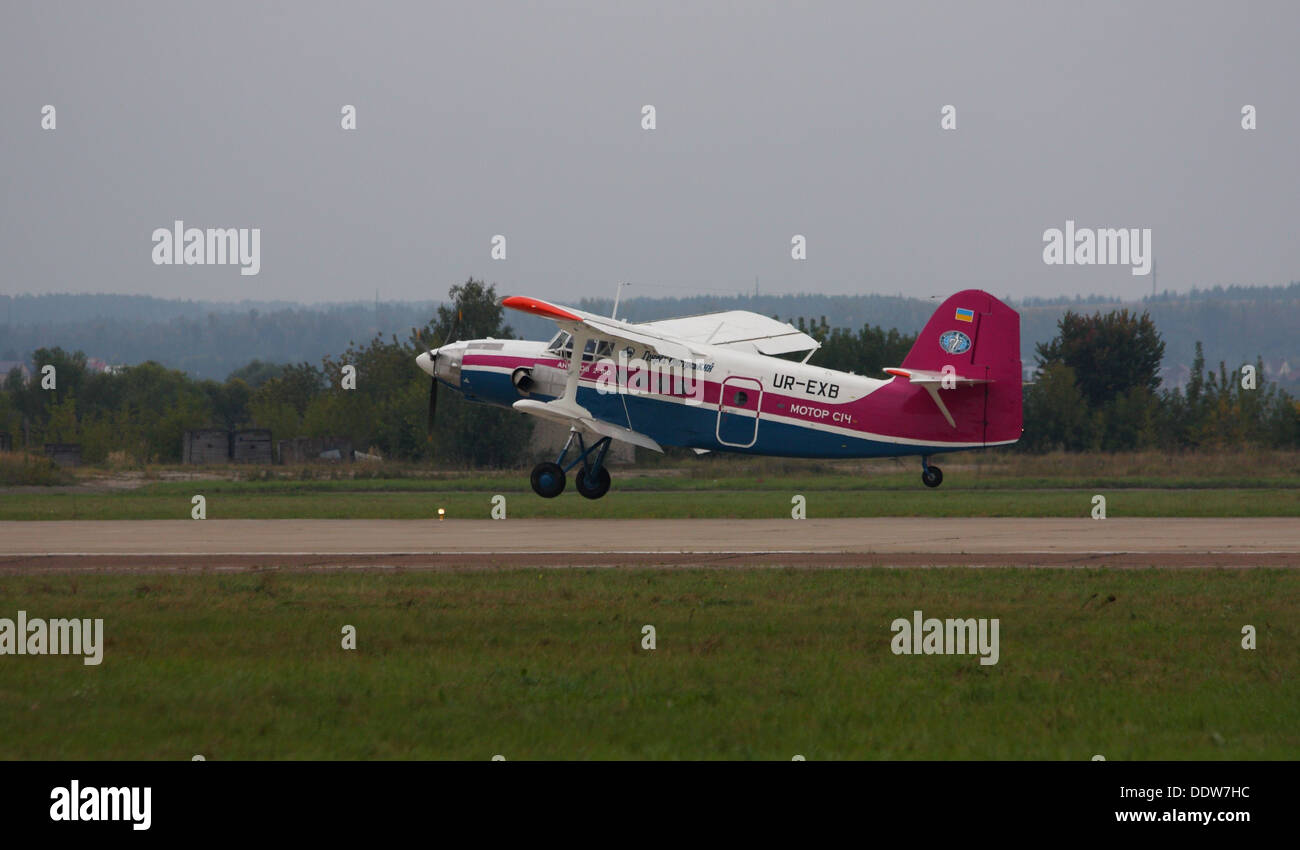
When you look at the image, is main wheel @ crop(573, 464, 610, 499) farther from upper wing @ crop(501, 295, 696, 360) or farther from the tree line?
the tree line

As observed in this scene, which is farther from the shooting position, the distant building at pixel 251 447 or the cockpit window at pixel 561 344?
the distant building at pixel 251 447

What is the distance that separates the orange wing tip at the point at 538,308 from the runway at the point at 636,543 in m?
4.71

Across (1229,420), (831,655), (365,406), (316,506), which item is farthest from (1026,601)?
(365,406)

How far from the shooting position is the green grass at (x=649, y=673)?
31.2 feet

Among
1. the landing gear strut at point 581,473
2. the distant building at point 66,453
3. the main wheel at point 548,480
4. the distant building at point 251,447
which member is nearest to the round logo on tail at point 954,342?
the landing gear strut at point 581,473

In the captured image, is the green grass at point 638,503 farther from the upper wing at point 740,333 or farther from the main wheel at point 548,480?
the upper wing at point 740,333

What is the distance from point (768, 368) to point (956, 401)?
4.27 metres

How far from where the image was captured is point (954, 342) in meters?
28.5

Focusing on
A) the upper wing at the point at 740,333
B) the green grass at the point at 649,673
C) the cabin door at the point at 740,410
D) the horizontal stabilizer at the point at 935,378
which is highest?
the upper wing at the point at 740,333

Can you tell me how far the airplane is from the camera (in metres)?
28.4

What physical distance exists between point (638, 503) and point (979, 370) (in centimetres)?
1080

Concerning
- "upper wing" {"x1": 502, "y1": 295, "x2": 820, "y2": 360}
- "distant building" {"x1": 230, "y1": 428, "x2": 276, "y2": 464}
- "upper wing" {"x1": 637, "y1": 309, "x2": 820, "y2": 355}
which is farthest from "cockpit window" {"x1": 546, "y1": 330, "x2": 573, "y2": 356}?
"distant building" {"x1": 230, "y1": 428, "x2": 276, "y2": 464}

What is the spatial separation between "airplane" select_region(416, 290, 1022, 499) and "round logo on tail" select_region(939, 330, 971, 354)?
22 mm

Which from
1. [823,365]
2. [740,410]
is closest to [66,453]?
[823,365]
